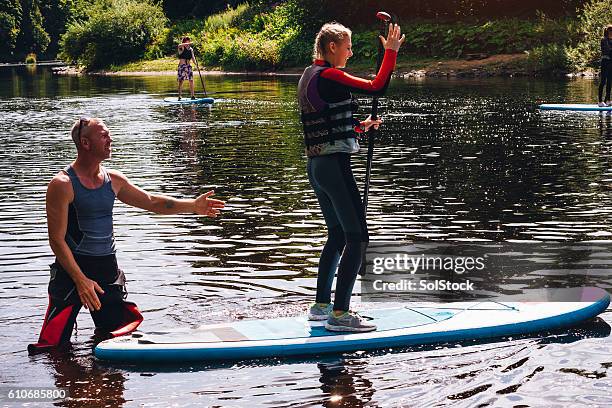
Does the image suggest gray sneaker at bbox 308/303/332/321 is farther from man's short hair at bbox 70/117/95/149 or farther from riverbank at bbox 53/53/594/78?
riverbank at bbox 53/53/594/78

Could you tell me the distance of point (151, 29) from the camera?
228 feet

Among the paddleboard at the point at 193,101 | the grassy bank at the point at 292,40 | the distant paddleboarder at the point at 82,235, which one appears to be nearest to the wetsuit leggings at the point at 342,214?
the distant paddleboarder at the point at 82,235

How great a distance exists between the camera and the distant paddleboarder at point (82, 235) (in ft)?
23.9

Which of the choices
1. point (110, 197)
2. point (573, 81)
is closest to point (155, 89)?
point (573, 81)

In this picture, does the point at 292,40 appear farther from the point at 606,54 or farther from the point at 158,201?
the point at 158,201

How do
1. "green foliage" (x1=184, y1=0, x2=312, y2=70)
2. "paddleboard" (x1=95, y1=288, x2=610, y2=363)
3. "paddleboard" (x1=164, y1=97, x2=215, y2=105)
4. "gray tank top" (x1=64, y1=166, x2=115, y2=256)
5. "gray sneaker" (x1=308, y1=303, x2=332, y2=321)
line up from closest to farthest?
1. "paddleboard" (x1=95, y1=288, x2=610, y2=363)
2. "gray tank top" (x1=64, y1=166, x2=115, y2=256)
3. "gray sneaker" (x1=308, y1=303, x2=332, y2=321)
4. "paddleboard" (x1=164, y1=97, x2=215, y2=105)
5. "green foliage" (x1=184, y1=0, x2=312, y2=70)

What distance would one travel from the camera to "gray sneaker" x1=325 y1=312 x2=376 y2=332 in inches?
300

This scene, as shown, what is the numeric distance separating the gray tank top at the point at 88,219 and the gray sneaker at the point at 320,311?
5.20ft

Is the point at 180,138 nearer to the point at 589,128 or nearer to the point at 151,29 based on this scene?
the point at 589,128

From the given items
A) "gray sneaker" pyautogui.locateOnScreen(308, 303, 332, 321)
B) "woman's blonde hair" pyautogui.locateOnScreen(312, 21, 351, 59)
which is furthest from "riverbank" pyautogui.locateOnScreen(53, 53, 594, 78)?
"woman's blonde hair" pyautogui.locateOnScreen(312, 21, 351, 59)

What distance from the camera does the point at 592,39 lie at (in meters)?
41.4

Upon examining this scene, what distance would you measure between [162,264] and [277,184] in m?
5.59

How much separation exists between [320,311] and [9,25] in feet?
342

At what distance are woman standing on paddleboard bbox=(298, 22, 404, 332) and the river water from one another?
1.94 ft
